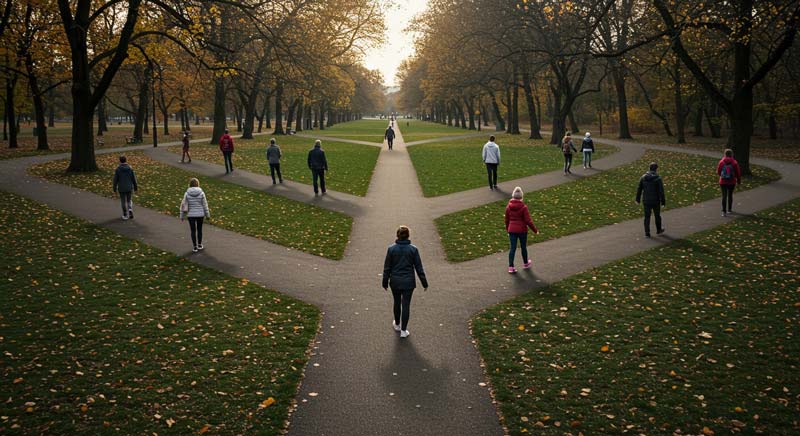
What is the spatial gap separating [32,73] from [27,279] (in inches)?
1276

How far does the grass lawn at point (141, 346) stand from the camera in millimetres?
6340

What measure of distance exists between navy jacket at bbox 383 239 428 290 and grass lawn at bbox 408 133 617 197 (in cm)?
1349

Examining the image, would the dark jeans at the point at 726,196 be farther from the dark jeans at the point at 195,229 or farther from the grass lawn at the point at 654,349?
the dark jeans at the point at 195,229

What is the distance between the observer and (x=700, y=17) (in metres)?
19.5

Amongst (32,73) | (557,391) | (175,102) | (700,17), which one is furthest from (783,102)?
(175,102)

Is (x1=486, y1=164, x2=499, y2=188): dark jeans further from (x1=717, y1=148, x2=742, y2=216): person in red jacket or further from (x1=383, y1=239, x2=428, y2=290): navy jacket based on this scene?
(x1=383, y1=239, x2=428, y2=290): navy jacket

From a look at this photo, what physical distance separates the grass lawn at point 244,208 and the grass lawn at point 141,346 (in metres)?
3.09

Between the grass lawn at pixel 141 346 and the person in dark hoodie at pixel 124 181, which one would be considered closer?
the grass lawn at pixel 141 346

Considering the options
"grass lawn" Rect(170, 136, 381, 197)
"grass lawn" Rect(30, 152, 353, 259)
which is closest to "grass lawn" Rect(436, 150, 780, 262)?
"grass lawn" Rect(30, 152, 353, 259)

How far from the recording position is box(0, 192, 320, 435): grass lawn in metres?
6.34

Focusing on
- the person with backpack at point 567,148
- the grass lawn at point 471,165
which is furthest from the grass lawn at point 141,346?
the person with backpack at point 567,148

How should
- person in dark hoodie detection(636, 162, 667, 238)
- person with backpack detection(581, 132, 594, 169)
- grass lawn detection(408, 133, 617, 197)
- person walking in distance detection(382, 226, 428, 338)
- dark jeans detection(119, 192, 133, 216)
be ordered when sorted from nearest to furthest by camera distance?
1. person walking in distance detection(382, 226, 428, 338)
2. person in dark hoodie detection(636, 162, 667, 238)
3. dark jeans detection(119, 192, 133, 216)
4. grass lawn detection(408, 133, 617, 197)
5. person with backpack detection(581, 132, 594, 169)

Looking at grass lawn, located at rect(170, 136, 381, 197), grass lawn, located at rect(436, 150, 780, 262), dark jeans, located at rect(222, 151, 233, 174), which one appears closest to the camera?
grass lawn, located at rect(436, 150, 780, 262)

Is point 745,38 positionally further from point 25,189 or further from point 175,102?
point 175,102
